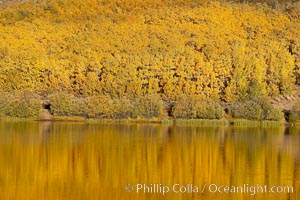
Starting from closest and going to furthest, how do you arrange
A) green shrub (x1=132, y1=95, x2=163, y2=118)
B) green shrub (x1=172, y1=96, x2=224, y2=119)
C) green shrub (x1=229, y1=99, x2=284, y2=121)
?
green shrub (x1=229, y1=99, x2=284, y2=121) < green shrub (x1=172, y1=96, x2=224, y2=119) < green shrub (x1=132, y1=95, x2=163, y2=118)

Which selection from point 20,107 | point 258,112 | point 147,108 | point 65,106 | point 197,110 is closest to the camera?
point 20,107

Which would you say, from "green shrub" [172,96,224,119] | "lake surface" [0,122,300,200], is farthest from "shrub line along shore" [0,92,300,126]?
"lake surface" [0,122,300,200]

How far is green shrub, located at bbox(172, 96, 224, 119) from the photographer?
86812 millimetres

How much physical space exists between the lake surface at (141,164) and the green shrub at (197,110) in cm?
1851

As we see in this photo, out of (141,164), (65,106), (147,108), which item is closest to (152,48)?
(147,108)

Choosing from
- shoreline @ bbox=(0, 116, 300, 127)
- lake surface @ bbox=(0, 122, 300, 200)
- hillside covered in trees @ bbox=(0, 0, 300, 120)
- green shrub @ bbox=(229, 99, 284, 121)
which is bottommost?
lake surface @ bbox=(0, 122, 300, 200)

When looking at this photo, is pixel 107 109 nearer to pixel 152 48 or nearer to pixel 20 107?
pixel 20 107

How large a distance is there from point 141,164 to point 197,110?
43266 mm

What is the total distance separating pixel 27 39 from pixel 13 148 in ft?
205

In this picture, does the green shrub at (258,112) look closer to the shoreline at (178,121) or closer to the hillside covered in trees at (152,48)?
the shoreline at (178,121)

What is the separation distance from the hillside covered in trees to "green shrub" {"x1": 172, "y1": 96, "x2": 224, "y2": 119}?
5685 millimetres

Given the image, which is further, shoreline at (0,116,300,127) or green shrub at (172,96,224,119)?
green shrub at (172,96,224,119)

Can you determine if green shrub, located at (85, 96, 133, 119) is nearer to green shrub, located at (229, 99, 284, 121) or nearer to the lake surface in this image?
green shrub, located at (229, 99, 284, 121)

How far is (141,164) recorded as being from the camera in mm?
A: 44844
